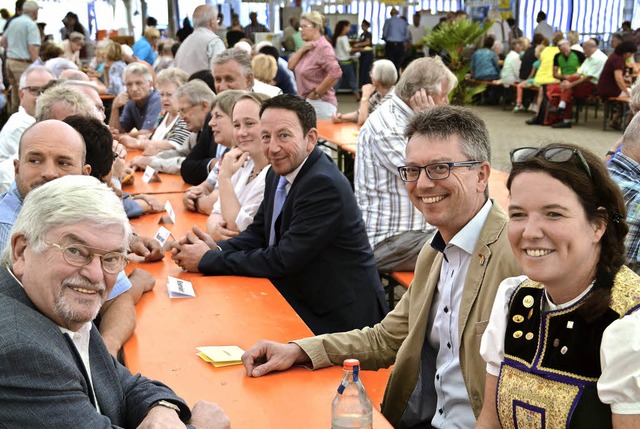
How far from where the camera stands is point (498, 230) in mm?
2189

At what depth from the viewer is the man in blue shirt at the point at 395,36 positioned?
719 inches

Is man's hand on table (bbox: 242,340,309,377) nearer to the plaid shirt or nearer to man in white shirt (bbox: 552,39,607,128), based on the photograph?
the plaid shirt

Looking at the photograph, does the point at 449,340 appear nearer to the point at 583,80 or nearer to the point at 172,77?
the point at 172,77

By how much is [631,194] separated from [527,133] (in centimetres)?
→ 995

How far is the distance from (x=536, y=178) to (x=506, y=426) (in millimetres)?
559

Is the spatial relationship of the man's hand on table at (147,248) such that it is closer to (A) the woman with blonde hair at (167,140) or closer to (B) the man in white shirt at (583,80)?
(A) the woman with blonde hair at (167,140)

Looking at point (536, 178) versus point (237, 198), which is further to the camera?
point (237, 198)

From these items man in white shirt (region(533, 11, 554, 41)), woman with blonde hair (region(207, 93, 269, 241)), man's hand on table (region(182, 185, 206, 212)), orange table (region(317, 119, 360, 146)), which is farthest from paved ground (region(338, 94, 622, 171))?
woman with blonde hair (region(207, 93, 269, 241))

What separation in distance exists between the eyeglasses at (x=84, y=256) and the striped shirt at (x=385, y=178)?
2.55 m

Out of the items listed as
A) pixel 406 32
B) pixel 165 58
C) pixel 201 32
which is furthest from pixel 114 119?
pixel 406 32

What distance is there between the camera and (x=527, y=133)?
1259 cm

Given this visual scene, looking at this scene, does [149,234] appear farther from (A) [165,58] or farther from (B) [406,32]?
(B) [406,32]

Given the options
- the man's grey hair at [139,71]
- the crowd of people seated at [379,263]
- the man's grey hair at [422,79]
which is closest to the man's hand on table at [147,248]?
the crowd of people seated at [379,263]

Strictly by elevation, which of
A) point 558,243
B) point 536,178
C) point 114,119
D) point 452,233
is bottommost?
point 114,119
